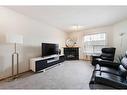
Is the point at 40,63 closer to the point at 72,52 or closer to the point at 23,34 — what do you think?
the point at 23,34

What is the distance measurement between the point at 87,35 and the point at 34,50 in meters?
4.05

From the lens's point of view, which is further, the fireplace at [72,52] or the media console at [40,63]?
the fireplace at [72,52]

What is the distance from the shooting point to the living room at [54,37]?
10.2 feet

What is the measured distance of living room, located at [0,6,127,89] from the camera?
309 cm

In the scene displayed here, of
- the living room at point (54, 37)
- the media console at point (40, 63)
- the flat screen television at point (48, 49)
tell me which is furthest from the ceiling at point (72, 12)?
the media console at point (40, 63)

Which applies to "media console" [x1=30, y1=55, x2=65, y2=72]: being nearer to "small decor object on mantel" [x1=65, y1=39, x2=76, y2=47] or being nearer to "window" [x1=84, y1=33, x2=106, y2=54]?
"small decor object on mantel" [x1=65, y1=39, x2=76, y2=47]

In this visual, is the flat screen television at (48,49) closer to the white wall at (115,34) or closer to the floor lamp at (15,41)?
the floor lamp at (15,41)

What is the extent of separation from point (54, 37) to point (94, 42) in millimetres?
2685

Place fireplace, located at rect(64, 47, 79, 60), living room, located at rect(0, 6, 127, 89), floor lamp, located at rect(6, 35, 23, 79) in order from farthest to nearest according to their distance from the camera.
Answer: fireplace, located at rect(64, 47, 79, 60), living room, located at rect(0, 6, 127, 89), floor lamp, located at rect(6, 35, 23, 79)

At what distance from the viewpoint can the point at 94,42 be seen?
22.3ft

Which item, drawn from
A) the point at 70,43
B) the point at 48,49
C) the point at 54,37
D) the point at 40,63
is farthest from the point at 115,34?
the point at 40,63

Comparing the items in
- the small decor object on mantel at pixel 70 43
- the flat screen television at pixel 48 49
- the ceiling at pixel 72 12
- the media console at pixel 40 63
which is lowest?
the media console at pixel 40 63

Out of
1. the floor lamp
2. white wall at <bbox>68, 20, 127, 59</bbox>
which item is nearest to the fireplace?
white wall at <bbox>68, 20, 127, 59</bbox>

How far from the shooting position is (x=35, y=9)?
129 inches
